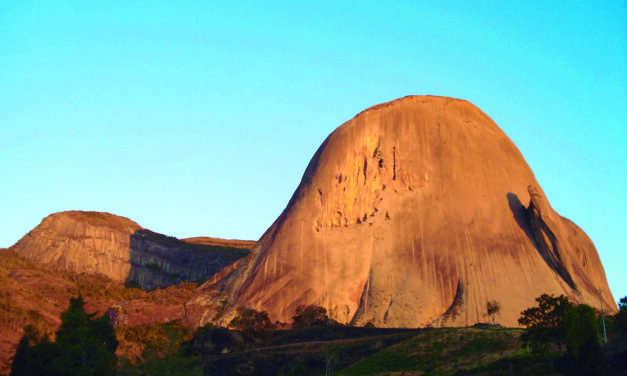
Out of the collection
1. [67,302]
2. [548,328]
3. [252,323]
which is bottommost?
[548,328]

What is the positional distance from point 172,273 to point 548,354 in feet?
280

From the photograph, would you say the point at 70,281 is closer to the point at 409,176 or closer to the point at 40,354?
the point at 409,176

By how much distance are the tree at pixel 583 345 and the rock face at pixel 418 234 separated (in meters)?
34.3

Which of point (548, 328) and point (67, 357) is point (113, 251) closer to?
point (67, 357)

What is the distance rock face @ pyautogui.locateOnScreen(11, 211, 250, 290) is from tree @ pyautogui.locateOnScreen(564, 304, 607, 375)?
290 feet

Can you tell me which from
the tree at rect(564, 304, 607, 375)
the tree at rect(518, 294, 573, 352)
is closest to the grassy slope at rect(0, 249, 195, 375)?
the tree at rect(518, 294, 573, 352)

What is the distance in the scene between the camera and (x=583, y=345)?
43.4 metres

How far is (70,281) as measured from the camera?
110438 mm

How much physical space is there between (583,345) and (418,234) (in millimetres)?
49918

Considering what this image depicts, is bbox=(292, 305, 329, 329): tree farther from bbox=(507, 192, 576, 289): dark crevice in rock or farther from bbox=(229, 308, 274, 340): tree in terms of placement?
bbox=(507, 192, 576, 289): dark crevice in rock

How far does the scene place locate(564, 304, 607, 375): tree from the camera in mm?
41875

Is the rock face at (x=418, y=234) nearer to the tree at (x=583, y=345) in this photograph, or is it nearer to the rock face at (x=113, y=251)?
the rock face at (x=113, y=251)

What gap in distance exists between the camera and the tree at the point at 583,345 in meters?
41.9

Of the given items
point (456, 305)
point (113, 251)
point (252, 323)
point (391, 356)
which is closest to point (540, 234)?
point (456, 305)
